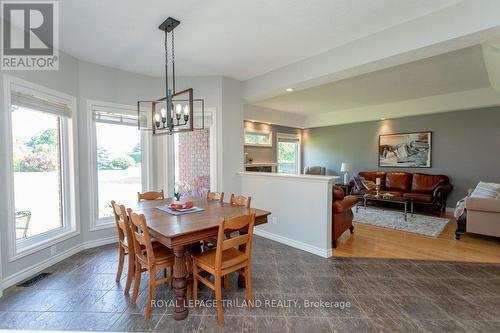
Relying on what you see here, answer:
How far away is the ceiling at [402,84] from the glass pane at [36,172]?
4.60 m

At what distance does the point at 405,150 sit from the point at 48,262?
788 cm

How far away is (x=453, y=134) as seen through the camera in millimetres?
5863

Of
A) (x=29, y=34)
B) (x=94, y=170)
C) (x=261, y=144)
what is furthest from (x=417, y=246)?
(x=29, y=34)

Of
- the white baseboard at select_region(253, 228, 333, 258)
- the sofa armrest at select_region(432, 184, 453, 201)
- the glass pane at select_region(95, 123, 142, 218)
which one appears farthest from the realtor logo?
the sofa armrest at select_region(432, 184, 453, 201)

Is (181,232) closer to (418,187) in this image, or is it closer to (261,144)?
(261,144)

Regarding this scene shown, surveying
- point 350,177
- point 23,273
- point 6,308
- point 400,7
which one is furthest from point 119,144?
point 350,177

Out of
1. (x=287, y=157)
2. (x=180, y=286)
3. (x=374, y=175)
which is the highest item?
(x=287, y=157)

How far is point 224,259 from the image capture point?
2.20 metres

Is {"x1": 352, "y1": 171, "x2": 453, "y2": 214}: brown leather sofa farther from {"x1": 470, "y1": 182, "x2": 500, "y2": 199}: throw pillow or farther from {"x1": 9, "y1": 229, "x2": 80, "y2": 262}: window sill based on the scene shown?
{"x1": 9, "y1": 229, "x2": 80, "y2": 262}: window sill

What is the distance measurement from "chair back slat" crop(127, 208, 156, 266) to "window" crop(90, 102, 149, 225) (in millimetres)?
1766

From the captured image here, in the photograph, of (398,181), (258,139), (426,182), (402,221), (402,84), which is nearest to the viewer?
(402,84)

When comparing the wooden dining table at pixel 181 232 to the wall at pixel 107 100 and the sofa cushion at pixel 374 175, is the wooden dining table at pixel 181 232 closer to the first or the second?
the wall at pixel 107 100

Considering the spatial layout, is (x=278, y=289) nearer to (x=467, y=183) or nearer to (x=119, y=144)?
(x=119, y=144)

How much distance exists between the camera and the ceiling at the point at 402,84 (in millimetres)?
3776
